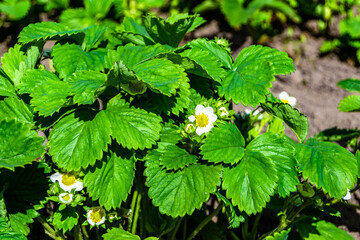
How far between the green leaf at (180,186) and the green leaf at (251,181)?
Answer: 0.16 feet

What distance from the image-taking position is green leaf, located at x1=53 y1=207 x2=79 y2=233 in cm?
119

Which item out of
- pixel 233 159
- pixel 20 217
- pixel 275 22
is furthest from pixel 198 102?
pixel 275 22

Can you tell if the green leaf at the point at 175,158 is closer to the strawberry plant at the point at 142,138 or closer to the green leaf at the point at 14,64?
the strawberry plant at the point at 142,138

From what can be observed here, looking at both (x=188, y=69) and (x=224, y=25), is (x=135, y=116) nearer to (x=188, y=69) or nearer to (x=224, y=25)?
(x=188, y=69)

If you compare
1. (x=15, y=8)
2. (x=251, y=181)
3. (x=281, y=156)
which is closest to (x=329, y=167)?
(x=281, y=156)

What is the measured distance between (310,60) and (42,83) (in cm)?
281

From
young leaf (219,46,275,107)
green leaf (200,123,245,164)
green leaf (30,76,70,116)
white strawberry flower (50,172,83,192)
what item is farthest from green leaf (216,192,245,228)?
green leaf (30,76,70,116)

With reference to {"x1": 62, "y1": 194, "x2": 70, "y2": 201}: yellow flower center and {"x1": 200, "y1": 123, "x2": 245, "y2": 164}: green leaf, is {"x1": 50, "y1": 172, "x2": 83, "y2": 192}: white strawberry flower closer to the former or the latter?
{"x1": 62, "y1": 194, "x2": 70, "y2": 201}: yellow flower center

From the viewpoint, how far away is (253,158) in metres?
1.21

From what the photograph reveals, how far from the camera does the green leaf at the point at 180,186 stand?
3.75 ft

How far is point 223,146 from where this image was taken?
1200mm

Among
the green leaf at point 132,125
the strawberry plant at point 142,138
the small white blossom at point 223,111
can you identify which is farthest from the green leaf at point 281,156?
the green leaf at point 132,125

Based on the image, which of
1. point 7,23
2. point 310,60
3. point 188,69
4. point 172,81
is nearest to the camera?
point 172,81

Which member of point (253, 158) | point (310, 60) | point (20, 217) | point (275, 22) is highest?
point (253, 158)
